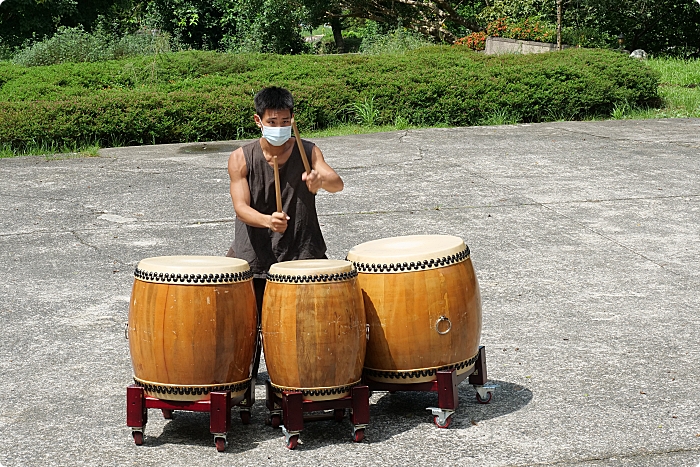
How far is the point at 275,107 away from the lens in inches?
170

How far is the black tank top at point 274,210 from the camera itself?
176 inches

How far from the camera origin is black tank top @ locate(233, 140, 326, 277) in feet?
14.7

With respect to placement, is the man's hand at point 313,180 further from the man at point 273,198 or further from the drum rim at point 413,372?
the drum rim at point 413,372

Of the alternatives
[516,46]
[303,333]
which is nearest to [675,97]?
[516,46]

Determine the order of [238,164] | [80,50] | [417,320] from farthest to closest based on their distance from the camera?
[80,50], [238,164], [417,320]

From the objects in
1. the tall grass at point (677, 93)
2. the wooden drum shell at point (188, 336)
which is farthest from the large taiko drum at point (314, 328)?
the tall grass at point (677, 93)

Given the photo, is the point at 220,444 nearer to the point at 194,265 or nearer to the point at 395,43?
the point at 194,265

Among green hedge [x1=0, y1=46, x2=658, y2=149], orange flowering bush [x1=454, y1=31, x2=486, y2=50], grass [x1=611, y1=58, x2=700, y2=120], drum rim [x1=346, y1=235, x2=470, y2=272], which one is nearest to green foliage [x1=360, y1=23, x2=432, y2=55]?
orange flowering bush [x1=454, y1=31, x2=486, y2=50]

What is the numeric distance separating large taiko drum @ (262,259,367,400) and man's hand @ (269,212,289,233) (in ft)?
0.90

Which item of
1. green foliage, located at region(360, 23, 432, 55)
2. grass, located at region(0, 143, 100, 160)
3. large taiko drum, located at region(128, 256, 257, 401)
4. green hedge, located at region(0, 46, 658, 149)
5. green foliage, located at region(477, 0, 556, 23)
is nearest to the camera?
large taiko drum, located at region(128, 256, 257, 401)

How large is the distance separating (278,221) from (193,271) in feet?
1.73

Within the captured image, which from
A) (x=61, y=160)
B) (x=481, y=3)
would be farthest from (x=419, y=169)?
(x=481, y=3)

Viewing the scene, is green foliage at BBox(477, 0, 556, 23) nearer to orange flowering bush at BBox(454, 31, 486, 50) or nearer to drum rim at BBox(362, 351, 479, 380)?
orange flowering bush at BBox(454, 31, 486, 50)

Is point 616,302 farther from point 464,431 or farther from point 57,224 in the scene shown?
point 57,224
